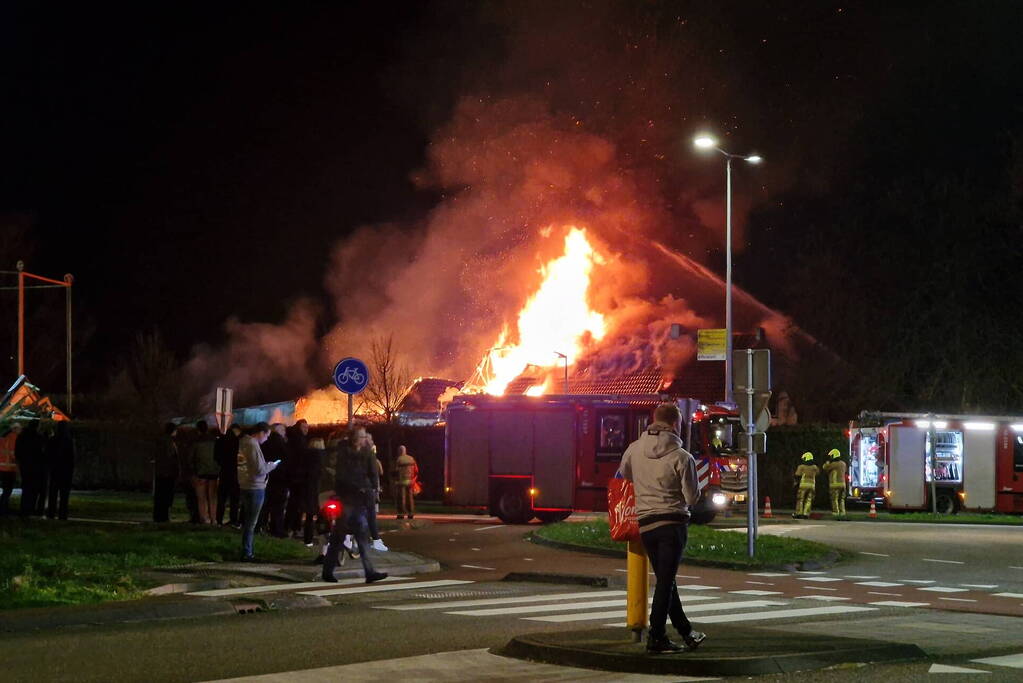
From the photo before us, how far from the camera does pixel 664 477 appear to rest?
9109 millimetres

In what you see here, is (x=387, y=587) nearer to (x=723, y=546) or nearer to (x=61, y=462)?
(x=723, y=546)

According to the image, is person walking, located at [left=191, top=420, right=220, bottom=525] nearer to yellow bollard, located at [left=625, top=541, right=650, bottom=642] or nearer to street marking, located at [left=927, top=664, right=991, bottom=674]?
yellow bollard, located at [left=625, top=541, right=650, bottom=642]

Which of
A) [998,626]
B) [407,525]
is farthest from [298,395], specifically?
[998,626]

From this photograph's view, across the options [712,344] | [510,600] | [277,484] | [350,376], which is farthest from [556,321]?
[510,600]

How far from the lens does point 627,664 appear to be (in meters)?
8.91

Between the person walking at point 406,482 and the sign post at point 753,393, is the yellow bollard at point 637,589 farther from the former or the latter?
the person walking at point 406,482

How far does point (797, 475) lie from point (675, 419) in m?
23.9

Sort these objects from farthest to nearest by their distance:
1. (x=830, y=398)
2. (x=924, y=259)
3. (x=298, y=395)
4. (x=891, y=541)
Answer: (x=298, y=395)
(x=830, y=398)
(x=924, y=259)
(x=891, y=541)

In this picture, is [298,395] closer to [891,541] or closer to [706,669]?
[891,541]

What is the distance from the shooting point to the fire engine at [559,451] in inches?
1120

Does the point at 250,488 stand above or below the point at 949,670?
above

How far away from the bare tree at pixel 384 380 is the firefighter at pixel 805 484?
908 inches

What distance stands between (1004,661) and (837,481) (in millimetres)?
24380

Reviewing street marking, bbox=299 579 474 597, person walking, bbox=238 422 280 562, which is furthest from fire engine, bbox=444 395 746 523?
street marking, bbox=299 579 474 597
